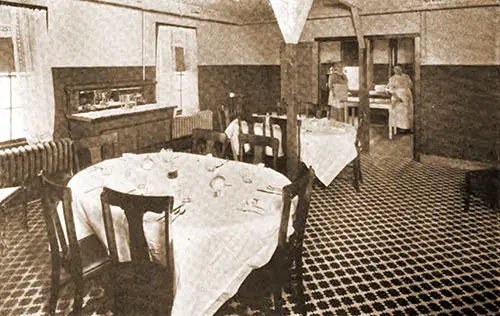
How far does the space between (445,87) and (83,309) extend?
6.81m

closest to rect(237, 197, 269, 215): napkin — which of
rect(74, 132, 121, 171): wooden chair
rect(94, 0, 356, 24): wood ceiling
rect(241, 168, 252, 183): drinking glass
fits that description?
rect(241, 168, 252, 183): drinking glass

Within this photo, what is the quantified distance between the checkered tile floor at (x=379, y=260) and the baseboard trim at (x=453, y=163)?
1717mm

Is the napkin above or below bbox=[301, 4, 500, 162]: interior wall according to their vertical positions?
below

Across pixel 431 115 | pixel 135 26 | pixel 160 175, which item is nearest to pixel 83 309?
pixel 160 175

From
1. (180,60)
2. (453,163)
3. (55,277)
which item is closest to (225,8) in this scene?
(180,60)

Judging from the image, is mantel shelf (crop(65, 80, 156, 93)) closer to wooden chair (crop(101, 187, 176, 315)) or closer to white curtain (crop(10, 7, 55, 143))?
white curtain (crop(10, 7, 55, 143))

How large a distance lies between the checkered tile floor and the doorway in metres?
3.33

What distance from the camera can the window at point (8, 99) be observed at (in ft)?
17.8

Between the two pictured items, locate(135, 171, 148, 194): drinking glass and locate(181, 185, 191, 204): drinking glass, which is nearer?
locate(181, 185, 191, 204): drinking glass

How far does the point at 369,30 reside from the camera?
26.7ft

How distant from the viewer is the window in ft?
17.8

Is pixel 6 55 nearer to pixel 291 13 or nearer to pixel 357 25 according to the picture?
pixel 291 13

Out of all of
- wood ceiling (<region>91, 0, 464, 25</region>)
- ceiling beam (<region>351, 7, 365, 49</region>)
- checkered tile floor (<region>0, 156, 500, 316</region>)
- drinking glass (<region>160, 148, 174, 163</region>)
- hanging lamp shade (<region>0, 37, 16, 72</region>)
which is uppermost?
wood ceiling (<region>91, 0, 464, 25</region>)

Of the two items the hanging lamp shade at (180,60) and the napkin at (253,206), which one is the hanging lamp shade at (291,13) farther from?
the hanging lamp shade at (180,60)
